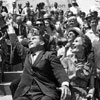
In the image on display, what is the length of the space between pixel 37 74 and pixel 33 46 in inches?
16.0

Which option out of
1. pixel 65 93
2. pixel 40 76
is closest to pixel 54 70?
pixel 40 76

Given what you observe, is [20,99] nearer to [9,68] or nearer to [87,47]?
[87,47]

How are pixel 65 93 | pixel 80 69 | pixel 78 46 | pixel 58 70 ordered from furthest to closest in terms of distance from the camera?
1. pixel 78 46
2. pixel 80 69
3. pixel 58 70
4. pixel 65 93

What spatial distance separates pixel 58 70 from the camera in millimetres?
5254

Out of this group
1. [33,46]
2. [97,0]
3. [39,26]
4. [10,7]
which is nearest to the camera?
[33,46]

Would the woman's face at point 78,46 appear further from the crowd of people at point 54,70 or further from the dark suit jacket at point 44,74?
the dark suit jacket at point 44,74

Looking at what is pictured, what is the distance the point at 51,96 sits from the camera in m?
5.21

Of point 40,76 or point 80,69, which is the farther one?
point 80,69

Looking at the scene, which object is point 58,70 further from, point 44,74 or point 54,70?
point 44,74

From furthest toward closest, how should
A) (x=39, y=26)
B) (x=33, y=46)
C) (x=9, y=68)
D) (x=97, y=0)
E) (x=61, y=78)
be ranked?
(x=97, y=0) → (x=9, y=68) → (x=39, y=26) → (x=33, y=46) → (x=61, y=78)

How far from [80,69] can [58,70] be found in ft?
1.84

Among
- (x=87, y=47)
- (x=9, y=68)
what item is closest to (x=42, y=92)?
(x=87, y=47)

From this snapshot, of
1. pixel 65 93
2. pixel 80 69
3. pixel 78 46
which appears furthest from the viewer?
pixel 78 46

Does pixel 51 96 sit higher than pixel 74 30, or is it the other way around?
pixel 74 30
